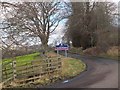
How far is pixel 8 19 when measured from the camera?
930 centimetres

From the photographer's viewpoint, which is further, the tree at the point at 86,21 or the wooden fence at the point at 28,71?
the tree at the point at 86,21

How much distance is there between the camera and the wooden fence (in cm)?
1673

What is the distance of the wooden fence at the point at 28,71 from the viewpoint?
54.9ft

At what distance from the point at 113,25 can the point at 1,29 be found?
33.4 metres

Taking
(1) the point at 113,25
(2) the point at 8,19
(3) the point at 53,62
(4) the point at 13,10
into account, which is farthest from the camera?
(1) the point at 113,25

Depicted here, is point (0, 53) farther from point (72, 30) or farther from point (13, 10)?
point (72, 30)

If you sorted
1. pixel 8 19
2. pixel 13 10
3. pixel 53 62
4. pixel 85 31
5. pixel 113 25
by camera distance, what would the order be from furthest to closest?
pixel 85 31, pixel 113 25, pixel 53 62, pixel 13 10, pixel 8 19

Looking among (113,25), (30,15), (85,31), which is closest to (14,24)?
(30,15)

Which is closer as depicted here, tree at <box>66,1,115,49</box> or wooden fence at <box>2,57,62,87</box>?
wooden fence at <box>2,57,62,87</box>

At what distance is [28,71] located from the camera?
18.2 metres

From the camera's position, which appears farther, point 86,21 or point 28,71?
point 86,21

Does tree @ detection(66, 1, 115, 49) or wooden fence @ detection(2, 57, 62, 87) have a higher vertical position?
tree @ detection(66, 1, 115, 49)

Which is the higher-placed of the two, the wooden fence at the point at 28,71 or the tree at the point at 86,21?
the tree at the point at 86,21

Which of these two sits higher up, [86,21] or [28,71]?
[86,21]
